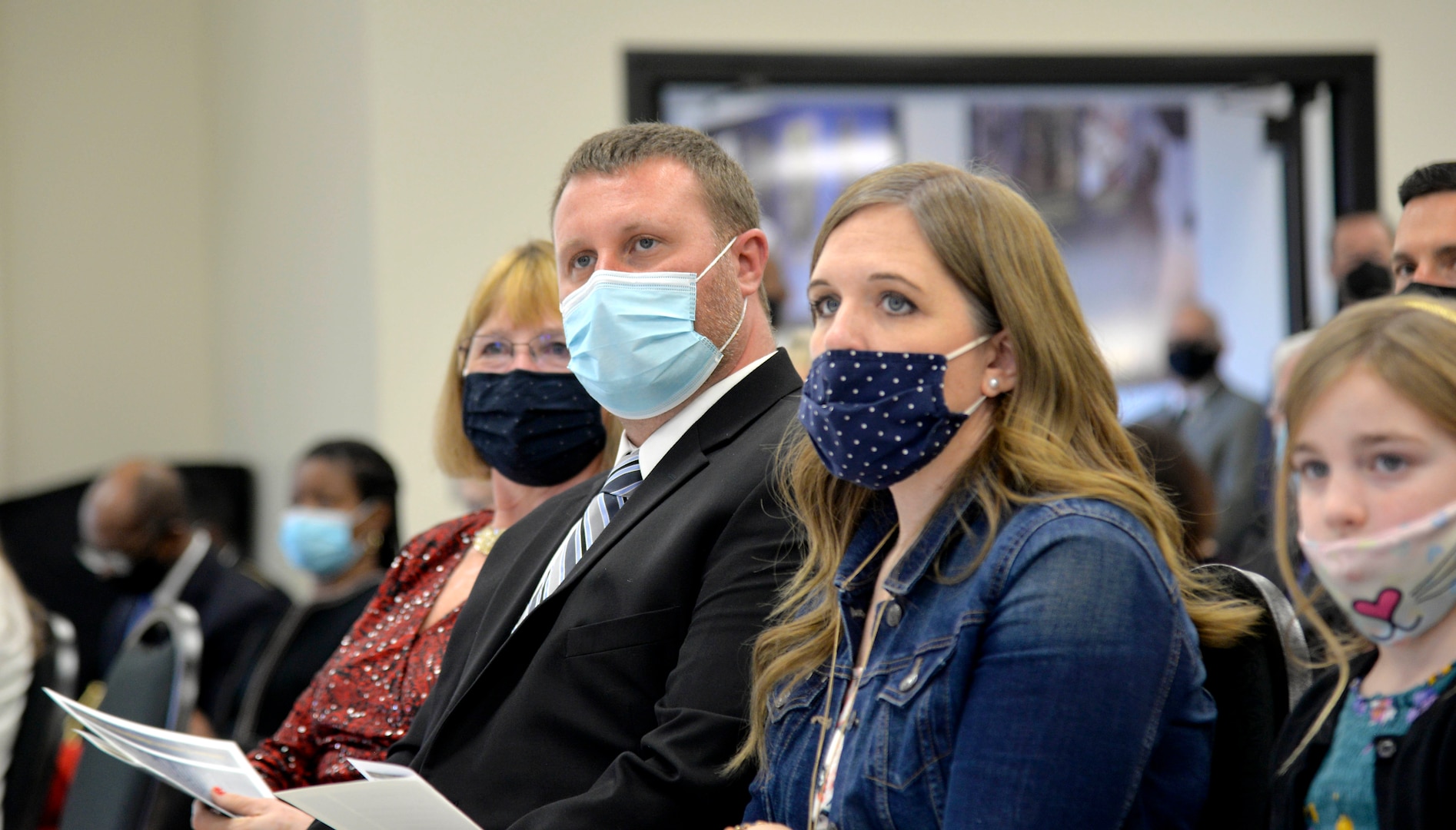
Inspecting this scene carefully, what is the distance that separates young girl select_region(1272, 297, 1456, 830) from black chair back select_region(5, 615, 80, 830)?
2567mm

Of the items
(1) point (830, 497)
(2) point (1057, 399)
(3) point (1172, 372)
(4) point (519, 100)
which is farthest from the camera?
(3) point (1172, 372)

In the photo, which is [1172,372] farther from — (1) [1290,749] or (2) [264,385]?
(1) [1290,749]

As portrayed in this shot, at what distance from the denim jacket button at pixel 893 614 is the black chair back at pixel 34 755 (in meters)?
2.10

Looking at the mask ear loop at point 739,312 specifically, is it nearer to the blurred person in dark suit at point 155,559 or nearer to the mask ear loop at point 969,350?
the mask ear loop at point 969,350

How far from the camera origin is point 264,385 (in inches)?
270

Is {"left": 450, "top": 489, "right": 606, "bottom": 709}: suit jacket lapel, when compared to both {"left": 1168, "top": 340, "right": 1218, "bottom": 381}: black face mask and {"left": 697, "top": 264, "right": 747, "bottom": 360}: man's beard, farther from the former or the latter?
{"left": 1168, "top": 340, "right": 1218, "bottom": 381}: black face mask

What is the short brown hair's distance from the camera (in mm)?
2191

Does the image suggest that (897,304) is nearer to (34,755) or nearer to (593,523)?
(593,523)

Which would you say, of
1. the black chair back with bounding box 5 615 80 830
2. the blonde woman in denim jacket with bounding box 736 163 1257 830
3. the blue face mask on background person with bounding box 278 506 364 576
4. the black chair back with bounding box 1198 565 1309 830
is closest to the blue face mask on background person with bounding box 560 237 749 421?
the blonde woman in denim jacket with bounding box 736 163 1257 830

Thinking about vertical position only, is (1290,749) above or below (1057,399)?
below

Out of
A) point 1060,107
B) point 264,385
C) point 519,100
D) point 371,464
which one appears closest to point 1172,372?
point 1060,107

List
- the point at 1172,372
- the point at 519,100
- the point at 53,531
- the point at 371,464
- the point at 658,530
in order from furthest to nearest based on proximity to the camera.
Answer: the point at 53,531 → the point at 1172,372 → the point at 519,100 → the point at 371,464 → the point at 658,530

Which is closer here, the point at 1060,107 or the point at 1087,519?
the point at 1087,519

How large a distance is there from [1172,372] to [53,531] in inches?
197
